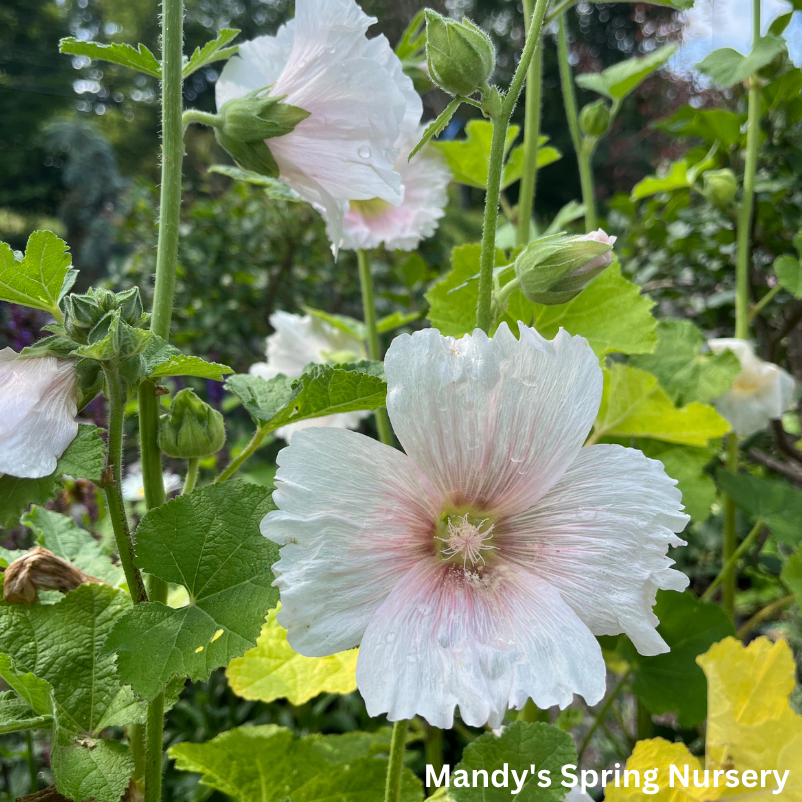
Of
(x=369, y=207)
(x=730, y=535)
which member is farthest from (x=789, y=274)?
(x=369, y=207)

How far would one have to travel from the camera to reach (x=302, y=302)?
6.96 ft

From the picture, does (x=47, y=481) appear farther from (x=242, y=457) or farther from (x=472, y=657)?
(x=472, y=657)

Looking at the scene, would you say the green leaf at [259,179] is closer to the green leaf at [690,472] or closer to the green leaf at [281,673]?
the green leaf at [281,673]

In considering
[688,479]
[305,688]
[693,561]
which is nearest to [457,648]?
[305,688]

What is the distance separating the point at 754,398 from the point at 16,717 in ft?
2.99

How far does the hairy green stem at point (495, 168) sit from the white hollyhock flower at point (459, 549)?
0.06m

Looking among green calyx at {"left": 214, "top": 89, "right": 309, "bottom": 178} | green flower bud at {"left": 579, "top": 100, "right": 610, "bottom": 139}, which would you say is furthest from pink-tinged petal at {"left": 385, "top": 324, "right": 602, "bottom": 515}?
green flower bud at {"left": 579, "top": 100, "right": 610, "bottom": 139}

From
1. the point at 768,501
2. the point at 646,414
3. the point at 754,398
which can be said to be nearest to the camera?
the point at 646,414

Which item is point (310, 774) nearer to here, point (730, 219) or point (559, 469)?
point (559, 469)

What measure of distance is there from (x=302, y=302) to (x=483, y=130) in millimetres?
1392

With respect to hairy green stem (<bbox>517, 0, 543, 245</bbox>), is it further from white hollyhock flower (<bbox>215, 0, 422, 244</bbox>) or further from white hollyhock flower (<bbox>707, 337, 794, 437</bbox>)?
white hollyhock flower (<bbox>707, 337, 794, 437</bbox>)

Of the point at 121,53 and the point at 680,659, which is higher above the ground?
the point at 121,53

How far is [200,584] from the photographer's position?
1.31ft

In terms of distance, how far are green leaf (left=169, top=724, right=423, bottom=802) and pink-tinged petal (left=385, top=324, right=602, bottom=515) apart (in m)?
0.31
